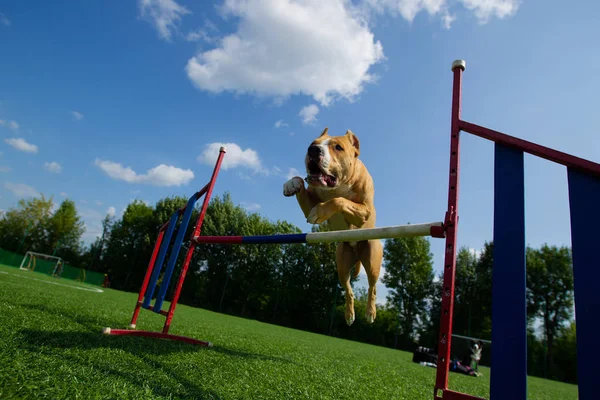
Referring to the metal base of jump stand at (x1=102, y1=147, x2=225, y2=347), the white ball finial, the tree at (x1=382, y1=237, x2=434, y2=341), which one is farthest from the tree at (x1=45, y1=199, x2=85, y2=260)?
the white ball finial

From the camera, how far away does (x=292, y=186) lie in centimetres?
320

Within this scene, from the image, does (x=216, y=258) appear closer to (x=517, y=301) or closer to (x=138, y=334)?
(x=138, y=334)

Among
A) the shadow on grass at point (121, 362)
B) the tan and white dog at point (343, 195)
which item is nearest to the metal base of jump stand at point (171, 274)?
the shadow on grass at point (121, 362)

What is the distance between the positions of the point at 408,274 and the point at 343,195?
28.4 metres

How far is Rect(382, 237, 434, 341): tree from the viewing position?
29.1 m

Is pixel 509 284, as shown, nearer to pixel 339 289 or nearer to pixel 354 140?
pixel 354 140

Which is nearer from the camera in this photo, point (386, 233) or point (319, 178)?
point (386, 233)

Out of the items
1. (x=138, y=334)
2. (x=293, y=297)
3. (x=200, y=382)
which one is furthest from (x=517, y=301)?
(x=293, y=297)

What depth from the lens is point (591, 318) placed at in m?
1.37

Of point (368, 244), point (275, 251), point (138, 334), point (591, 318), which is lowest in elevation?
point (138, 334)

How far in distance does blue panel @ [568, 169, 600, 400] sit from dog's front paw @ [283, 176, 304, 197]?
2.05 m

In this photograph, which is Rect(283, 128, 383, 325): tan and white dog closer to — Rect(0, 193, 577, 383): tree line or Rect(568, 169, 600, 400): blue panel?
Rect(568, 169, 600, 400): blue panel

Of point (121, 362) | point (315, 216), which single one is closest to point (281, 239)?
point (315, 216)

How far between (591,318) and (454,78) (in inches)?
63.1
